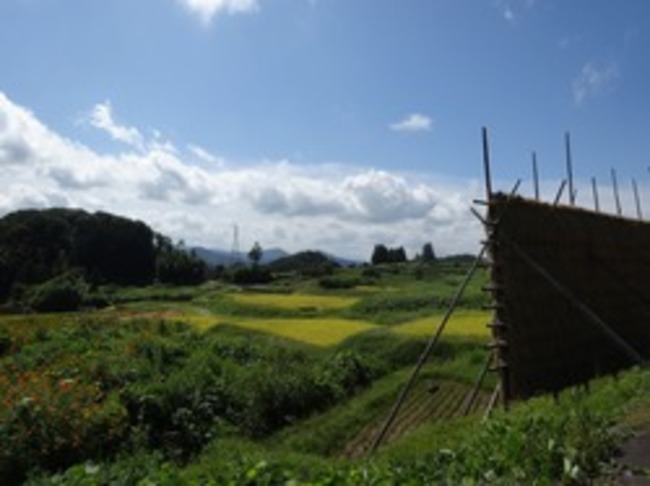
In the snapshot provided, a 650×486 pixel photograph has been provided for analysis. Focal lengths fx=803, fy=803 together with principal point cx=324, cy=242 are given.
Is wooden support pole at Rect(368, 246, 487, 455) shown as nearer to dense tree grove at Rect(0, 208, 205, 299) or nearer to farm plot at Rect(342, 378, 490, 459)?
farm plot at Rect(342, 378, 490, 459)

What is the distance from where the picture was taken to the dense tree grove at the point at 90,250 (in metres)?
77.8

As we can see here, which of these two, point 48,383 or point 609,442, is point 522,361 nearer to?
point 609,442

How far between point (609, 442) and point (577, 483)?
4.10 feet

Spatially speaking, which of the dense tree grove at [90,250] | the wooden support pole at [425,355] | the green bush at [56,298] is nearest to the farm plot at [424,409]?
the wooden support pole at [425,355]

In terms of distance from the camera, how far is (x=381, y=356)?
24.4 meters

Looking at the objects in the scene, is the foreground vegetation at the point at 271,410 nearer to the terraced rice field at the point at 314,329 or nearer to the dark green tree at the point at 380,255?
the terraced rice field at the point at 314,329

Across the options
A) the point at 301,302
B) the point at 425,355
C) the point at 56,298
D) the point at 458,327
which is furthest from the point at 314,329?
the point at 56,298

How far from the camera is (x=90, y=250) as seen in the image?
84500 mm

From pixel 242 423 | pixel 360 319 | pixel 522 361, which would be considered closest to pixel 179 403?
pixel 242 423

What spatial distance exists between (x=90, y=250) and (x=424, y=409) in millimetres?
71677

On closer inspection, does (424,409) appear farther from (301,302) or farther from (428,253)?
(428,253)

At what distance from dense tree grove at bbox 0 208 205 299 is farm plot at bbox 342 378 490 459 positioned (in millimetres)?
60651

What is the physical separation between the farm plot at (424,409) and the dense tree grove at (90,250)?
6065 cm

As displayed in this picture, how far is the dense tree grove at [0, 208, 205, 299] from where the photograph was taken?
77.8 meters
